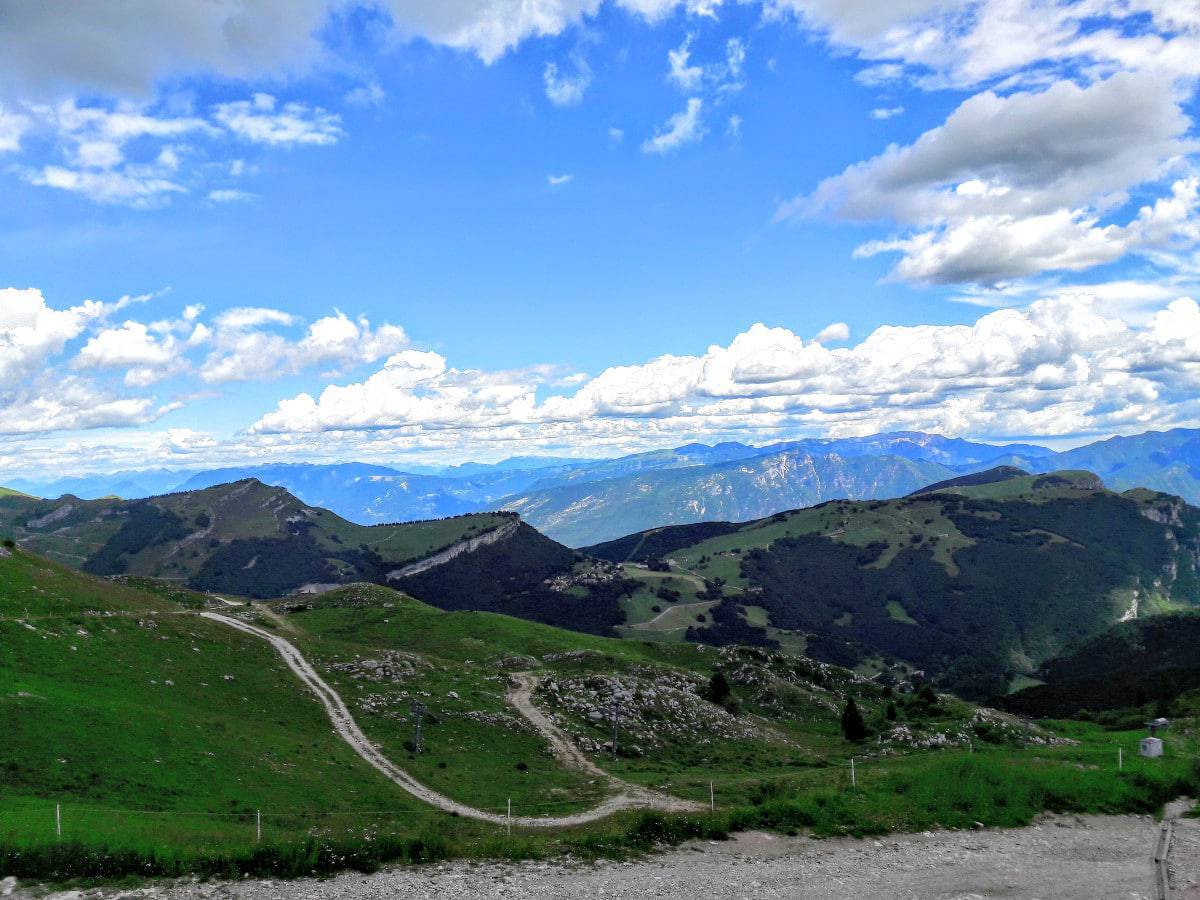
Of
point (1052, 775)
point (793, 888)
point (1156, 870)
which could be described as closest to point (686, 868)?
point (793, 888)

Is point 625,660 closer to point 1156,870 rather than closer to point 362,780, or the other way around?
point 362,780

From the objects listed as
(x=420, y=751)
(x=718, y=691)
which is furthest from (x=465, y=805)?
(x=718, y=691)

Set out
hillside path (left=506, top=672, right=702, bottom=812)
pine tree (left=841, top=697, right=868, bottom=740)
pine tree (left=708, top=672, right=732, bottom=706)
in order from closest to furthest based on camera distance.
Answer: hillside path (left=506, top=672, right=702, bottom=812), pine tree (left=841, top=697, right=868, bottom=740), pine tree (left=708, top=672, right=732, bottom=706)

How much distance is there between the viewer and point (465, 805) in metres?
52.6

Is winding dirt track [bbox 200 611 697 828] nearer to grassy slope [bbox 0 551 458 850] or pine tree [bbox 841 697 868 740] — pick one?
grassy slope [bbox 0 551 458 850]

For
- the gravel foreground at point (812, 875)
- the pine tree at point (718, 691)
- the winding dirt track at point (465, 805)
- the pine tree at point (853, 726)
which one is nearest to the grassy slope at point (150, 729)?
the winding dirt track at point (465, 805)

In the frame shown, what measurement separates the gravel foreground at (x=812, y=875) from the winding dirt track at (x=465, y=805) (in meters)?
17.3

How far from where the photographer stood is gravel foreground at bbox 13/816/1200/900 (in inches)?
1037

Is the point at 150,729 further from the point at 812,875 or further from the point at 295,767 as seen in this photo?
the point at 812,875

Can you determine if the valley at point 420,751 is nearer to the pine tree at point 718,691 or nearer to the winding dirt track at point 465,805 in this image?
the winding dirt track at point 465,805

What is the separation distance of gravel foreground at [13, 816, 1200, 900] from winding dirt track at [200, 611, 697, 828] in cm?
1726

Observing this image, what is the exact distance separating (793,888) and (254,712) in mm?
57479

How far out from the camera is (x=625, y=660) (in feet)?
407

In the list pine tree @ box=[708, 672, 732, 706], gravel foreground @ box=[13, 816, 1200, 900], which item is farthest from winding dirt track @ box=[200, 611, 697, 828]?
pine tree @ box=[708, 672, 732, 706]
